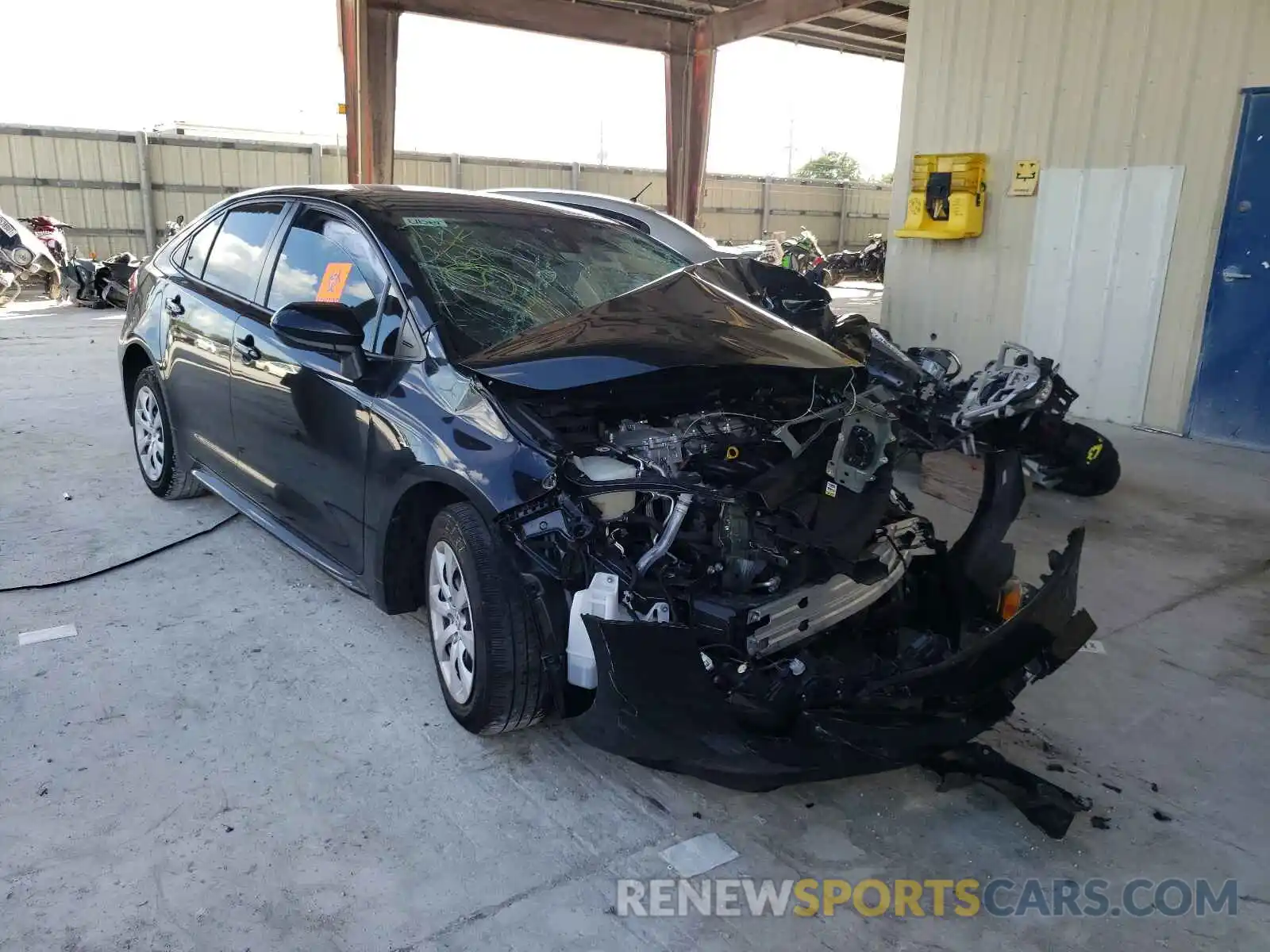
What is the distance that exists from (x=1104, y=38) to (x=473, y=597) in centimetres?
730

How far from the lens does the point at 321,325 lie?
302cm

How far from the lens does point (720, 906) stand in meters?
2.28

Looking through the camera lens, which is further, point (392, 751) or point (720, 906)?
point (392, 751)

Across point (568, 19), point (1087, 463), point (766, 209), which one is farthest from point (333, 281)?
point (766, 209)

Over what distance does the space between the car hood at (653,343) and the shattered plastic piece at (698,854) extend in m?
1.31

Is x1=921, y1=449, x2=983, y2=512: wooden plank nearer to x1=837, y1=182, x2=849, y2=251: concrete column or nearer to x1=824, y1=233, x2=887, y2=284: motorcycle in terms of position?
x1=824, y1=233, x2=887, y2=284: motorcycle

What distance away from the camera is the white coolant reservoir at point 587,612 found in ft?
7.89

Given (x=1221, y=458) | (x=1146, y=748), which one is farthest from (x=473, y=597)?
(x=1221, y=458)

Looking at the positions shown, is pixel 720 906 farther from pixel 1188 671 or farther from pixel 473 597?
pixel 1188 671

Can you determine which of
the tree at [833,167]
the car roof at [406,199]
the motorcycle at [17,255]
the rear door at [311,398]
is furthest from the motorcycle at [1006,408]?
the tree at [833,167]

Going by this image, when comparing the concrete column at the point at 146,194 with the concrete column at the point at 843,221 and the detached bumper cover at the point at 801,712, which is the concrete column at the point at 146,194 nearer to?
the concrete column at the point at 843,221

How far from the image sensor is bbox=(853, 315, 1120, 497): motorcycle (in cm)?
484

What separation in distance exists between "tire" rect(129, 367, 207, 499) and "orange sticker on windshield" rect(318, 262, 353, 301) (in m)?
1.75

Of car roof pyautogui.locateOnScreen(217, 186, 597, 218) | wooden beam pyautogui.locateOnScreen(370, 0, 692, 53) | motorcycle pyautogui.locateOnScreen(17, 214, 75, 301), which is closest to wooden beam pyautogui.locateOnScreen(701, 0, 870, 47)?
wooden beam pyautogui.locateOnScreen(370, 0, 692, 53)
